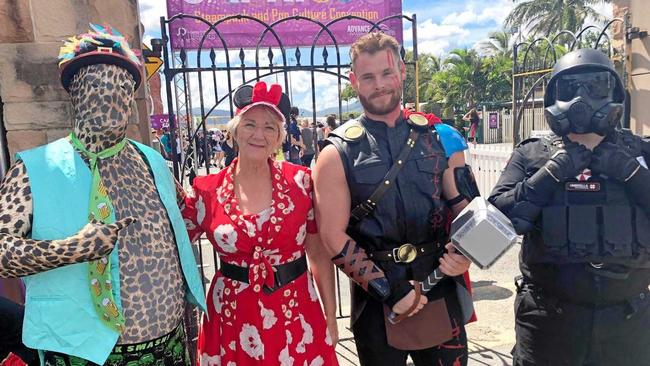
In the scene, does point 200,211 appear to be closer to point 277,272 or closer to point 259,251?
point 259,251

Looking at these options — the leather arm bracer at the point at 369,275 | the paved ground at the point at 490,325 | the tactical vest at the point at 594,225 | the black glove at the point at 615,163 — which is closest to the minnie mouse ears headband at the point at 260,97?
the leather arm bracer at the point at 369,275

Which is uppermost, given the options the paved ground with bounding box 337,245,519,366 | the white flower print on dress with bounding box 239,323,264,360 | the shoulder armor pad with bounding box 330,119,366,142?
the shoulder armor pad with bounding box 330,119,366,142

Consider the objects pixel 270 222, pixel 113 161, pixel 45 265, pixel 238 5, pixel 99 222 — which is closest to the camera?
pixel 45 265

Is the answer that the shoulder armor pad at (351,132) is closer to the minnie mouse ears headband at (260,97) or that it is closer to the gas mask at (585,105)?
the minnie mouse ears headband at (260,97)

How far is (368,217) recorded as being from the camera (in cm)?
213

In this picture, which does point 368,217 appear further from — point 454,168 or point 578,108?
point 578,108

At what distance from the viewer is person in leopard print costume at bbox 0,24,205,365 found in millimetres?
1605

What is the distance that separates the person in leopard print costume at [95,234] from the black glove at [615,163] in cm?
185

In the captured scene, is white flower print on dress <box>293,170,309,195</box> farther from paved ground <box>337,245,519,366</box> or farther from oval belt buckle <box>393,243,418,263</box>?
paved ground <box>337,245,519,366</box>

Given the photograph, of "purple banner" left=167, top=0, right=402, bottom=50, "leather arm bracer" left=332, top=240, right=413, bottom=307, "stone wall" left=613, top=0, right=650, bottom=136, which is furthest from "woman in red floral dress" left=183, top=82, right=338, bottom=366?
"purple banner" left=167, top=0, right=402, bottom=50

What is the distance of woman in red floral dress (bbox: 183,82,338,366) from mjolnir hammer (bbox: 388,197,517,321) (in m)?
0.72

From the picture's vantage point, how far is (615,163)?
2.07 m

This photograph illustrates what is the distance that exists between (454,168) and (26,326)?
183 cm

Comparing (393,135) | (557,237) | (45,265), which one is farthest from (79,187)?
(557,237)
